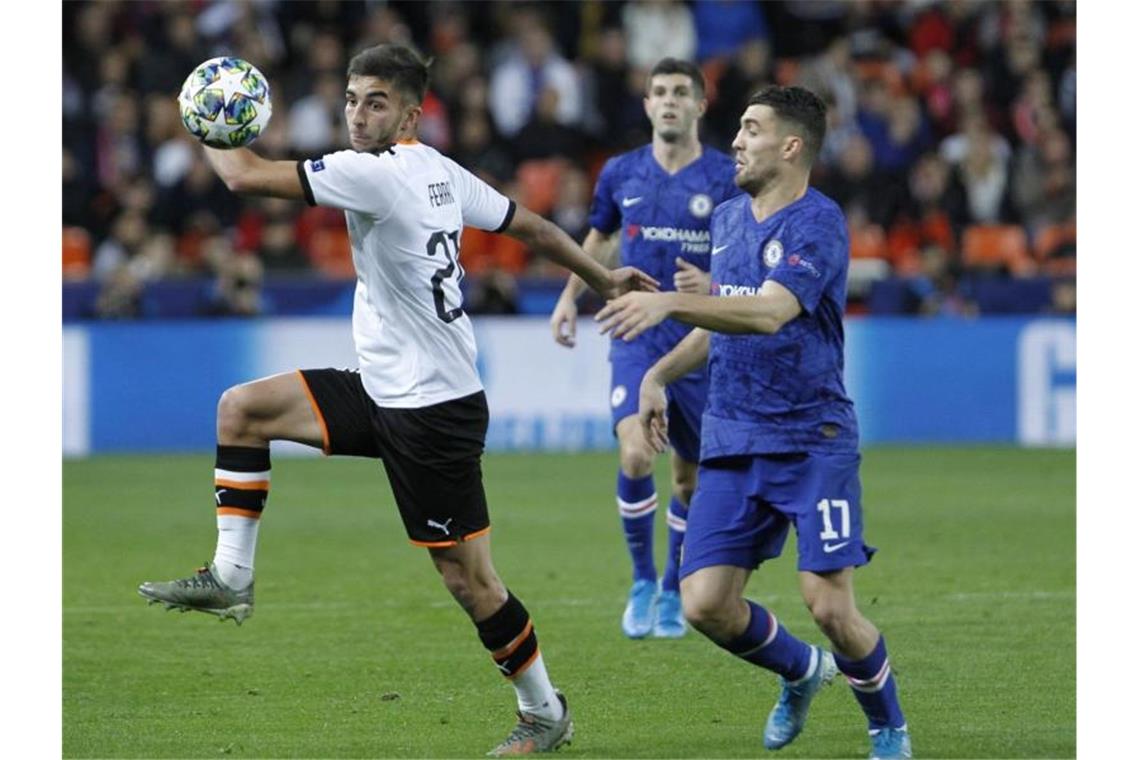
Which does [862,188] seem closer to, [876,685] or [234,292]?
[234,292]

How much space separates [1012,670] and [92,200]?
44.4ft

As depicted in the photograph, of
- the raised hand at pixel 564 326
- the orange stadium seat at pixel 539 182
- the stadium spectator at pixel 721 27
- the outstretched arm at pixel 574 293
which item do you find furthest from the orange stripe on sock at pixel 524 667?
the stadium spectator at pixel 721 27

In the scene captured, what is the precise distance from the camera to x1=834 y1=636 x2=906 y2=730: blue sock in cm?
636

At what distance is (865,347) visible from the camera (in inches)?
700

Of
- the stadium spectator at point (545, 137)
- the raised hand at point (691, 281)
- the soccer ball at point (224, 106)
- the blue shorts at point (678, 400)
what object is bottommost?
the blue shorts at point (678, 400)

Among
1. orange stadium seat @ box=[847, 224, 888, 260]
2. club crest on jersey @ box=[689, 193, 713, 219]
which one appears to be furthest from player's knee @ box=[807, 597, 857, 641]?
orange stadium seat @ box=[847, 224, 888, 260]

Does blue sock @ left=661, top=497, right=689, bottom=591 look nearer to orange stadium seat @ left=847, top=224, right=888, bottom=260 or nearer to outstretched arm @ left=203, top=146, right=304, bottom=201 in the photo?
outstretched arm @ left=203, top=146, right=304, bottom=201

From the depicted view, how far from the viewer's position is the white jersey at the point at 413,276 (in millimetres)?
6551

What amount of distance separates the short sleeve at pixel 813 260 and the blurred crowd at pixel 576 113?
11801mm

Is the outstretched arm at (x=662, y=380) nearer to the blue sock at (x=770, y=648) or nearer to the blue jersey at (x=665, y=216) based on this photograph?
the blue sock at (x=770, y=648)

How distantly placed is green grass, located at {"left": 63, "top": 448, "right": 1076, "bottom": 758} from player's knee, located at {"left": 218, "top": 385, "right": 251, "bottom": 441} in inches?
43.4

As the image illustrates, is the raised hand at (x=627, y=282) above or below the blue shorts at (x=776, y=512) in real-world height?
above

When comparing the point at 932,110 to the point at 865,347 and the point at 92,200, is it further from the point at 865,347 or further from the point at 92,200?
the point at 92,200
